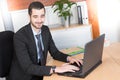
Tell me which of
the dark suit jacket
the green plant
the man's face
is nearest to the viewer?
the dark suit jacket

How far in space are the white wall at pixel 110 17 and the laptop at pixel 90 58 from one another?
62.9 inches

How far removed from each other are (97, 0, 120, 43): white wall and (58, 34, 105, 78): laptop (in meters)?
1.60

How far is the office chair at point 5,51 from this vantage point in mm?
2025

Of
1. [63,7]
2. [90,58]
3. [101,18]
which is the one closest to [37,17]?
[90,58]

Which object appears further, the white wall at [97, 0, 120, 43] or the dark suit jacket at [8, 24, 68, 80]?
the white wall at [97, 0, 120, 43]

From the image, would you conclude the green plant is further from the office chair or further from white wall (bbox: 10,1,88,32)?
the office chair

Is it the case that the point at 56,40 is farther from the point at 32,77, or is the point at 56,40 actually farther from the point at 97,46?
the point at 97,46

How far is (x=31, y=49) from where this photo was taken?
6.59 ft

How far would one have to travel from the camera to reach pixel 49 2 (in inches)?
127

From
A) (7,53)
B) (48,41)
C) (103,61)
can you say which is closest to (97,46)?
(103,61)

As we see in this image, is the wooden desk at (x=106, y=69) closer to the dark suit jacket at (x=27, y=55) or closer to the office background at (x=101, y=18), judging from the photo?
the dark suit jacket at (x=27, y=55)

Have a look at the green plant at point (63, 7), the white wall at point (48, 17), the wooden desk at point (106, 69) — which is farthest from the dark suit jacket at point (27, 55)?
the white wall at point (48, 17)

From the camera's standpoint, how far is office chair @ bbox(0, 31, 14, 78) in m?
2.03

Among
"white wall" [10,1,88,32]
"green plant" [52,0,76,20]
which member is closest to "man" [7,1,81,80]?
"green plant" [52,0,76,20]
